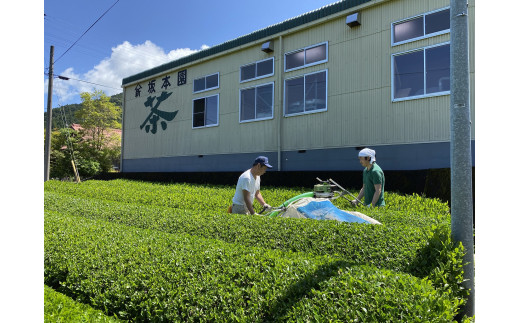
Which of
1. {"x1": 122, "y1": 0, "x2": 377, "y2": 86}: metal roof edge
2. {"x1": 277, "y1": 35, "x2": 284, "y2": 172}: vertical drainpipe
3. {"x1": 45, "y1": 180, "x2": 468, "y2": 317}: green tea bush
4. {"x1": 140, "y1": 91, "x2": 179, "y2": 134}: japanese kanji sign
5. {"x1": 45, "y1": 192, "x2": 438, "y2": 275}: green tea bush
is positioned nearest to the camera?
{"x1": 45, "y1": 180, "x2": 468, "y2": 317}: green tea bush

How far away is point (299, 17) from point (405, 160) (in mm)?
6424

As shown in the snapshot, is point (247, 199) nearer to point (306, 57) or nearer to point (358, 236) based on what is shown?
point (358, 236)

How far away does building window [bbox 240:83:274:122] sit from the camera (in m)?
13.7

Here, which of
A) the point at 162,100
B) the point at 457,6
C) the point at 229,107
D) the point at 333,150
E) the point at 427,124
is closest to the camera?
the point at 457,6

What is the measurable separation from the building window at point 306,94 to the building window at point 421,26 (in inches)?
103

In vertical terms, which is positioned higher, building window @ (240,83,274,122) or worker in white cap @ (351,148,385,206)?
building window @ (240,83,274,122)

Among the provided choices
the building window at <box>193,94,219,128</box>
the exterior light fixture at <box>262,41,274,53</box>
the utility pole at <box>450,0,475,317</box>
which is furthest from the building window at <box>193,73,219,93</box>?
the utility pole at <box>450,0,475,317</box>

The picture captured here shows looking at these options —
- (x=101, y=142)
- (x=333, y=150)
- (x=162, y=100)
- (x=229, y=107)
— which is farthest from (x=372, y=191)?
(x=101, y=142)

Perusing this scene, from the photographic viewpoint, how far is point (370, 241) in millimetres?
3633

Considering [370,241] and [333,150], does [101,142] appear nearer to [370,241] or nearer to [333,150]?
[333,150]

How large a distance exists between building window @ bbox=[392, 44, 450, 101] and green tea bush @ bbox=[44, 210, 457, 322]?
8.40 metres

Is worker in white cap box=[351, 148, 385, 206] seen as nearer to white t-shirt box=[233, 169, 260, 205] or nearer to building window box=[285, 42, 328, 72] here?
white t-shirt box=[233, 169, 260, 205]

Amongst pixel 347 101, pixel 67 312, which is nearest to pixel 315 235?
pixel 67 312

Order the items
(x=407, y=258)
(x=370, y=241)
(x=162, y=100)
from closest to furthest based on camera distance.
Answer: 1. (x=407, y=258)
2. (x=370, y=241)
3. (x=162, y=100)
